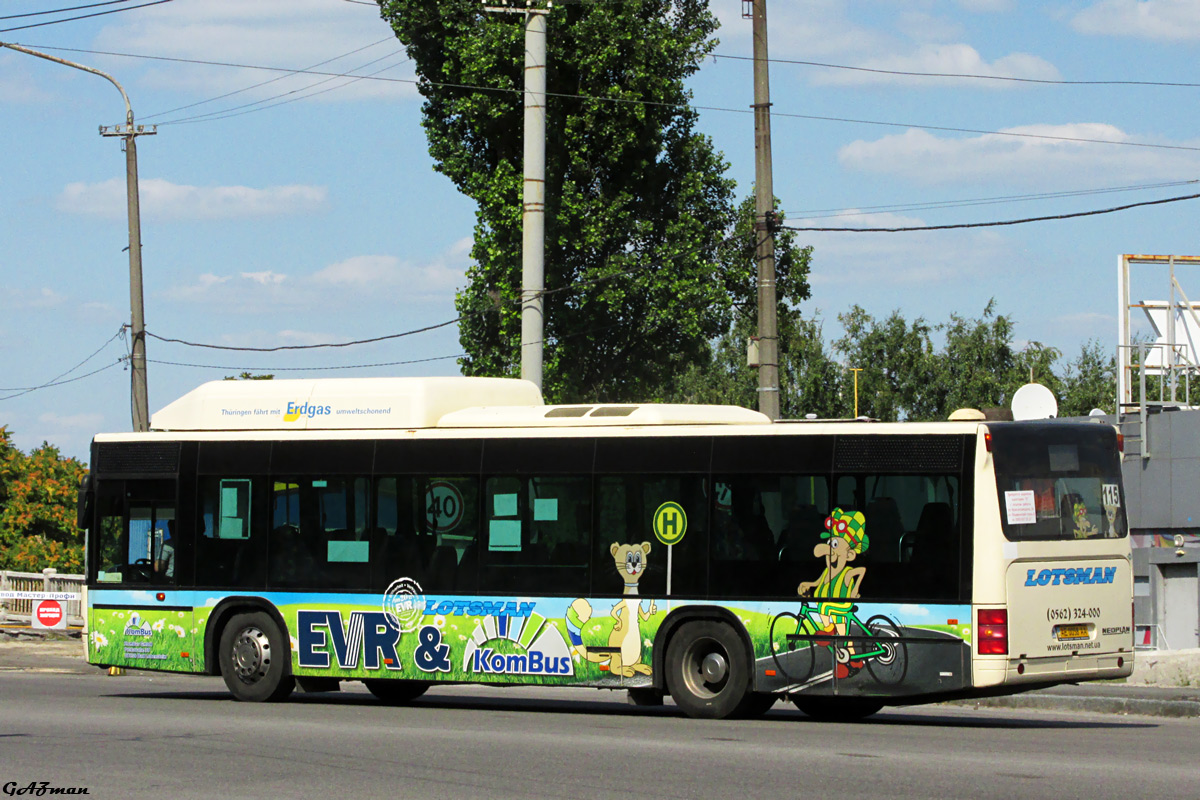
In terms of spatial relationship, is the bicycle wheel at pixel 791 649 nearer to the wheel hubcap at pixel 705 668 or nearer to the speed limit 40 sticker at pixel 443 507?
the wheel hubcap at pixel 705 668

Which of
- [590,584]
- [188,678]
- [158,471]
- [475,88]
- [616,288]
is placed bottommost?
[188,678]

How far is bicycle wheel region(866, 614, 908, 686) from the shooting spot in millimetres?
13852

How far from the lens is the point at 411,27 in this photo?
37656mm

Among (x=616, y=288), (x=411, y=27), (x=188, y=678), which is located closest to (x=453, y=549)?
(x=188, y=678)

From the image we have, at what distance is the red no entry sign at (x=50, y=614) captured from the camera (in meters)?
30.7

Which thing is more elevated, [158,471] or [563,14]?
[563,14]

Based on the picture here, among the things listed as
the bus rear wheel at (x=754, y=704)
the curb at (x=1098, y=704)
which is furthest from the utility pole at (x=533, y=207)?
the bus rear wheel at (x=754, y=704)

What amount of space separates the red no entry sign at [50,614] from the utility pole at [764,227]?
1606 cm

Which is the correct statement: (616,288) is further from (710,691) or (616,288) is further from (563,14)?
(710,691)

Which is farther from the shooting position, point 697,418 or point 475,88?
point 475,88

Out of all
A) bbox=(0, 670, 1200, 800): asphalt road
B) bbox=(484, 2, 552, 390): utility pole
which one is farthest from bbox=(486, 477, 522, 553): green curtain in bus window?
bbox=(484, 2, 552, 390): utility pole

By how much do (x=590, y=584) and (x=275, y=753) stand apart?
455 cm

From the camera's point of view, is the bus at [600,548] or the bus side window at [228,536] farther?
the bus side window at [228,536]

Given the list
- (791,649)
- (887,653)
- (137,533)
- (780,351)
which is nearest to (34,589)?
(137,533)
